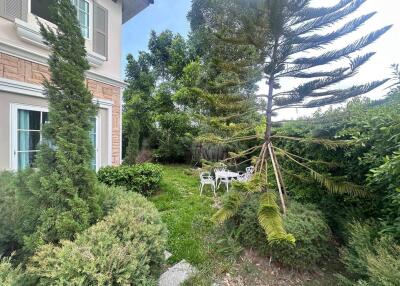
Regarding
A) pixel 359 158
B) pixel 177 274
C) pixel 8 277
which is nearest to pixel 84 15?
pixel 8 277

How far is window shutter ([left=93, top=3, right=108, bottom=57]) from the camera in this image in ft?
20.1

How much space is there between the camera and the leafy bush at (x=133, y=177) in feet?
19.5

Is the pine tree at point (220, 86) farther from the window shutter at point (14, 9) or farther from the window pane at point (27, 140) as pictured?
the window shutter at point (14, 9)

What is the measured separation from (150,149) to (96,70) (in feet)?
24.0

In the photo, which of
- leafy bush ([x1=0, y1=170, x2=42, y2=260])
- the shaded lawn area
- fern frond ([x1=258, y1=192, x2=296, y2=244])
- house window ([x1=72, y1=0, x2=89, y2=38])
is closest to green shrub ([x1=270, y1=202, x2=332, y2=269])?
fern frond ([x1=258, y1=192, x2=296, y2=244])

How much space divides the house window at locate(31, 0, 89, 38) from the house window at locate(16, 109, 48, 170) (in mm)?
2180

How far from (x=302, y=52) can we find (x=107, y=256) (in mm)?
3700

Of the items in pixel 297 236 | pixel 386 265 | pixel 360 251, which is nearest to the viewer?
pixel 386 265

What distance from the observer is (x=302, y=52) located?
3.44 metres

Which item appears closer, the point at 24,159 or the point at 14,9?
the point at 14,9

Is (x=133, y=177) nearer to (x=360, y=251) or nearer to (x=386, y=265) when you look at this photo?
(x=360, y=251)

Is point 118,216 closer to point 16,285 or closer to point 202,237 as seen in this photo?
point 16,285

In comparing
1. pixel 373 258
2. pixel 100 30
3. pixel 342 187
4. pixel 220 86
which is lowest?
pixel 373 258

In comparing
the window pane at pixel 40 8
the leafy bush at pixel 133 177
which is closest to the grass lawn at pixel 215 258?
the leafy bush at pixel 133 177
